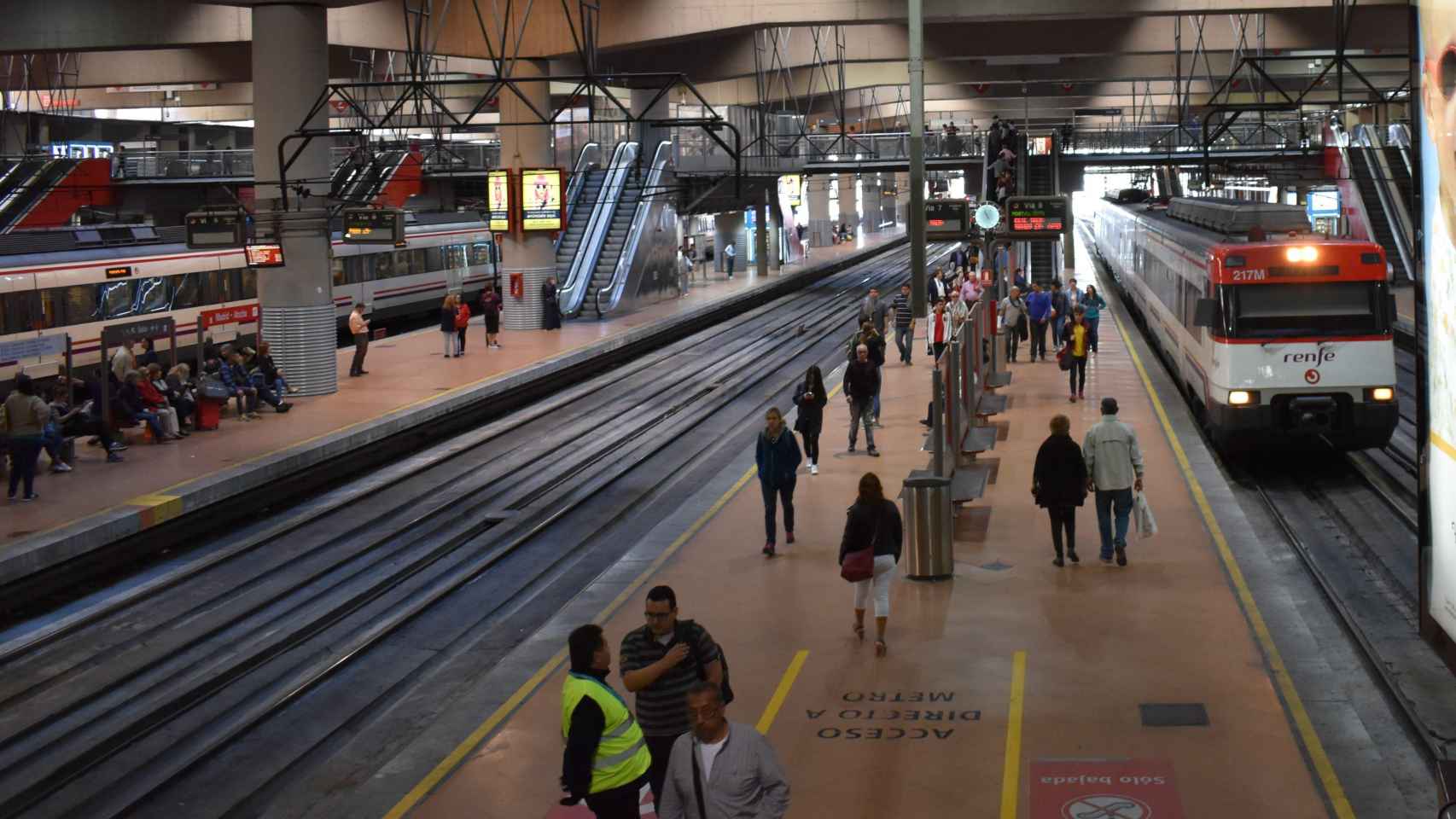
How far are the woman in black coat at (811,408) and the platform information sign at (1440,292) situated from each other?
42.5ft

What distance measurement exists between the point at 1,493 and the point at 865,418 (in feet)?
37.5

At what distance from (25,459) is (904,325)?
17.9 m

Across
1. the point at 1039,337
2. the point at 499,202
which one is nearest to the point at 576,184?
the point at 499,202

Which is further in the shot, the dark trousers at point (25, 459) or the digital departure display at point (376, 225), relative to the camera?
the digital departure display at point (376, 225)

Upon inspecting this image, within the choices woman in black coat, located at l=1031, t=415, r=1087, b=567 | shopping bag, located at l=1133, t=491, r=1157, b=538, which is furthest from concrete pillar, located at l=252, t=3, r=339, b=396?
shopping bag, located at l=1133, t=491, r=1157, b=538

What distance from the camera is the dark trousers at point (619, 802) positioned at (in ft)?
22.9

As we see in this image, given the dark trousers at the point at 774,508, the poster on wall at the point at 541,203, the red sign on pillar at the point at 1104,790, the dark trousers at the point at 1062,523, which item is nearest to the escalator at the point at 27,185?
the poster on wall at the point at 541,203

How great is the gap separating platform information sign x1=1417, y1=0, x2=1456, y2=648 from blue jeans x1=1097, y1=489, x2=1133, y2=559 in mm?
8636

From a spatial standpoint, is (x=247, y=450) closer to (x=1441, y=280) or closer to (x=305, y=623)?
(x=305, y=623)

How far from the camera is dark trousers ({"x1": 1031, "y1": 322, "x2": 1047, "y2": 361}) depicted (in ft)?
103

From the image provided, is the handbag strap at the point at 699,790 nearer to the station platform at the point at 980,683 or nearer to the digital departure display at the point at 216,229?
the station platform at the point at 980,683

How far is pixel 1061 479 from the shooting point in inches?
564

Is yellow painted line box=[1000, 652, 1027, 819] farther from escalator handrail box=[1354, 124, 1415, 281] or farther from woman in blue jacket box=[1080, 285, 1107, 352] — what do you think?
escalator handrail box=[1354, 124, 1415, 281]

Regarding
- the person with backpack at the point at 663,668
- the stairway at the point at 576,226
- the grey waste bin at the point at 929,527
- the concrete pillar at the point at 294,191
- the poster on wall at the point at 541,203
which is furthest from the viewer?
the stairway at the point at 576,226
